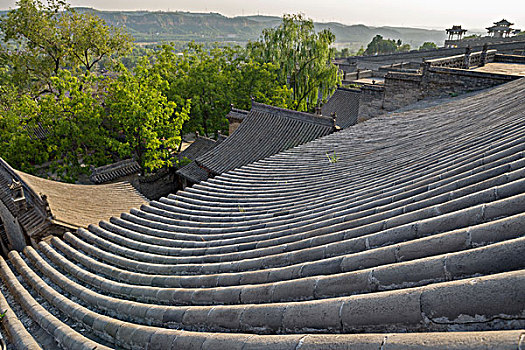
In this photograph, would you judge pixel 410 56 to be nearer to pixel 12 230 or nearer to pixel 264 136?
pixel 264 136

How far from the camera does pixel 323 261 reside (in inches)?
129

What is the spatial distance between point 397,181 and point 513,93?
16.4ft

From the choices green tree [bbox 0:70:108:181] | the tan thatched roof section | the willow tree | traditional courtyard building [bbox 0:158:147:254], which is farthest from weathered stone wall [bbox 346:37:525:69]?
traditional courtyard building [bbox 0:158:147:254]

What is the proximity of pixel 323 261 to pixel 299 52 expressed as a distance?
22108 mm

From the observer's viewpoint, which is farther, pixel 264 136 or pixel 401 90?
pixel 264 136

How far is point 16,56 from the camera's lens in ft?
72.7

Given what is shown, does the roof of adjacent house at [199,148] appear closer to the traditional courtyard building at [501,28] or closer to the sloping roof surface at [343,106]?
the sloping roof surface at [343,106]

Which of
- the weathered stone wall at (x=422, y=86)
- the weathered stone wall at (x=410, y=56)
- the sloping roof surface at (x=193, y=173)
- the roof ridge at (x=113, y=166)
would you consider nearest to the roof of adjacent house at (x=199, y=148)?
the sloping roof surface at (x=193, y=173)

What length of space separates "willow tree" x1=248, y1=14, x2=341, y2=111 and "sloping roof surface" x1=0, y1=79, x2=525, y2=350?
54.2 ft

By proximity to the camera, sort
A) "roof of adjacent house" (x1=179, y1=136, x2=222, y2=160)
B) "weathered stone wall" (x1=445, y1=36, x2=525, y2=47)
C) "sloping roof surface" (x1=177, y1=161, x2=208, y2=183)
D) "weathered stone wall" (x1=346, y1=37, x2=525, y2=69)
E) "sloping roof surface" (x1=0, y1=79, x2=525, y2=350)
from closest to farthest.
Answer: "sloping roof surface" (x1=0, y1=79, x2=525, y2=350)
"sloping roof surface" (x1=177, y1=161, x2=208, y2=183)
"roof of adjacent house" (x1=179, y1=136, x2=222, y2=160)
"weathered stone wall" (x1=346, y1=37, x2=525, y2=69)
"weathered stone wall" (x1=445, y1=36, x2=525, y2=47)

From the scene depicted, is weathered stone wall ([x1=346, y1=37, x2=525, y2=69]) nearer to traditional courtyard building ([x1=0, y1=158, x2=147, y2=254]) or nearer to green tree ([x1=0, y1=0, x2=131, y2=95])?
green tree ([x1=0, y1=0, x2=131, y2=95])

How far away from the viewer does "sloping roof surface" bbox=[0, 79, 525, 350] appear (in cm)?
210

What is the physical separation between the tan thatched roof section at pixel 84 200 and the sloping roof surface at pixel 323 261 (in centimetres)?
365

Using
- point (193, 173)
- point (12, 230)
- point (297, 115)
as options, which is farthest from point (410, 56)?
point (12, 230)
